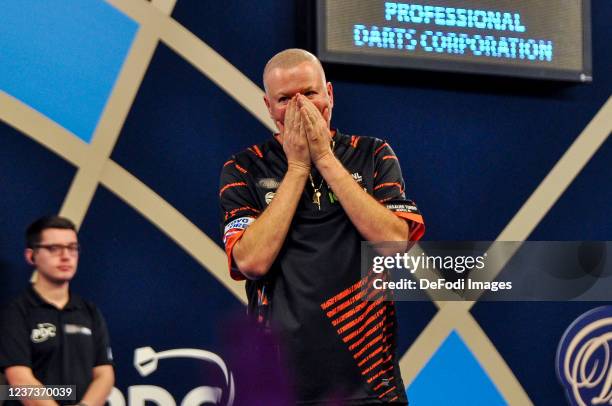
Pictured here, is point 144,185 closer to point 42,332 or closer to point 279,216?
point 42,332

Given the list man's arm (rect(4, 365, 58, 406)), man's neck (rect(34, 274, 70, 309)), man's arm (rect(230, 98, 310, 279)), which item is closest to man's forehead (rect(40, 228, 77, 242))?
man's neck (rect(34, 274, 70, 309))

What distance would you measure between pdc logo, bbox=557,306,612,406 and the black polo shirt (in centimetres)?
219

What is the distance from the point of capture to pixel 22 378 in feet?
10.3

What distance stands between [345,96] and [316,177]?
6.43 feet

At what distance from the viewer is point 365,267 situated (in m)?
2.01

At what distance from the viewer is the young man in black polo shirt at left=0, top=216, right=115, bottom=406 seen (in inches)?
126

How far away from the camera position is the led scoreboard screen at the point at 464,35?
12.8 feet

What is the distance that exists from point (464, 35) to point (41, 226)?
2.03 meters

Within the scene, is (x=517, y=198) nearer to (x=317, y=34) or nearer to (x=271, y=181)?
(x=317, y=34)

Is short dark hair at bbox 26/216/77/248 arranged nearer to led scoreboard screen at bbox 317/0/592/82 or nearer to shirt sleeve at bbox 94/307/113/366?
shirt sleeve at bbox 94/307/113/366

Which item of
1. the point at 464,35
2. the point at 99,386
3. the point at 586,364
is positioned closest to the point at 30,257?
the point at 99,386

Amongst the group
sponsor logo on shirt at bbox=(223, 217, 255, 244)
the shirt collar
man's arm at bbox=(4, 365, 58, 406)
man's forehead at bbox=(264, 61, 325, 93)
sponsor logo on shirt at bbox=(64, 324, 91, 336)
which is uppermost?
man's forehead at bbox=(264, 61, 325, 93)

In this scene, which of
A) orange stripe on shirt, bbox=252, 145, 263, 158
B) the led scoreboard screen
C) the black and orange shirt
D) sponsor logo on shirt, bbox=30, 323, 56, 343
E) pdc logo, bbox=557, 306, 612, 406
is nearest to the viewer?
the black and orange shirt

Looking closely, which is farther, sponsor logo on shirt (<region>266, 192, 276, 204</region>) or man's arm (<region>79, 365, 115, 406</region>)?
man's arm (<region>79, 365, 115, 406</region>)
